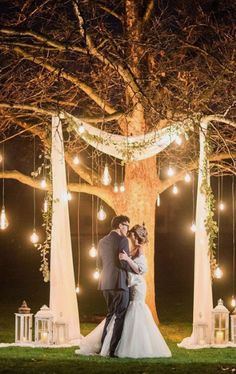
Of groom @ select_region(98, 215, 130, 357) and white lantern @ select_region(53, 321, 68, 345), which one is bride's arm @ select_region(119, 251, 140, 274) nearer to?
groom @ select_region(98, 215, 130, 357)

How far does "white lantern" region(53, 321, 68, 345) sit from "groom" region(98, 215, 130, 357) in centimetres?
149

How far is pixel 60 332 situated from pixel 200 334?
6.28 ft

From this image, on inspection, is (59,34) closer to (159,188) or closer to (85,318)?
(159,188)

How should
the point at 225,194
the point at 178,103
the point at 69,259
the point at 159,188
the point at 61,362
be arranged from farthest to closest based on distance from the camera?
the point at 225,194 < the point at 159,188 < the point at 178,103 < the point at 69,259 < the point at 61,362

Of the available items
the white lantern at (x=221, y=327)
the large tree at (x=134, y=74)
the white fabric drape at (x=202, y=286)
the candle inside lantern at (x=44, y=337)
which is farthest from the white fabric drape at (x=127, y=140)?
the candle inside lantern at (x=44, y=337)

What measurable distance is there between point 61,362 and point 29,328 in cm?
233

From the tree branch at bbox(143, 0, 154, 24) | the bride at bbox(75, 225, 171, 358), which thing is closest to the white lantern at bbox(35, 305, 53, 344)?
the bride at bbox(75, 225, 171, 358)

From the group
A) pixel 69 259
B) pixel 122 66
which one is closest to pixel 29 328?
pixel 69 259

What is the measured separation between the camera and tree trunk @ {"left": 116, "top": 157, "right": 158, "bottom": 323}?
48.7ft

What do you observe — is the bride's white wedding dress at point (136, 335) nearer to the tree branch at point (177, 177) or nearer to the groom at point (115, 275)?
the groom at point (115, 275)

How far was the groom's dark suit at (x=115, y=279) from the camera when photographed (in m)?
10.6

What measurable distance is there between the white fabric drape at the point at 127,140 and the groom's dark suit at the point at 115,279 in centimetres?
241

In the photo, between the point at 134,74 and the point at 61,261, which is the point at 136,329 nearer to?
the point at 61,261

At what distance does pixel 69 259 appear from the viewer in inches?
487
